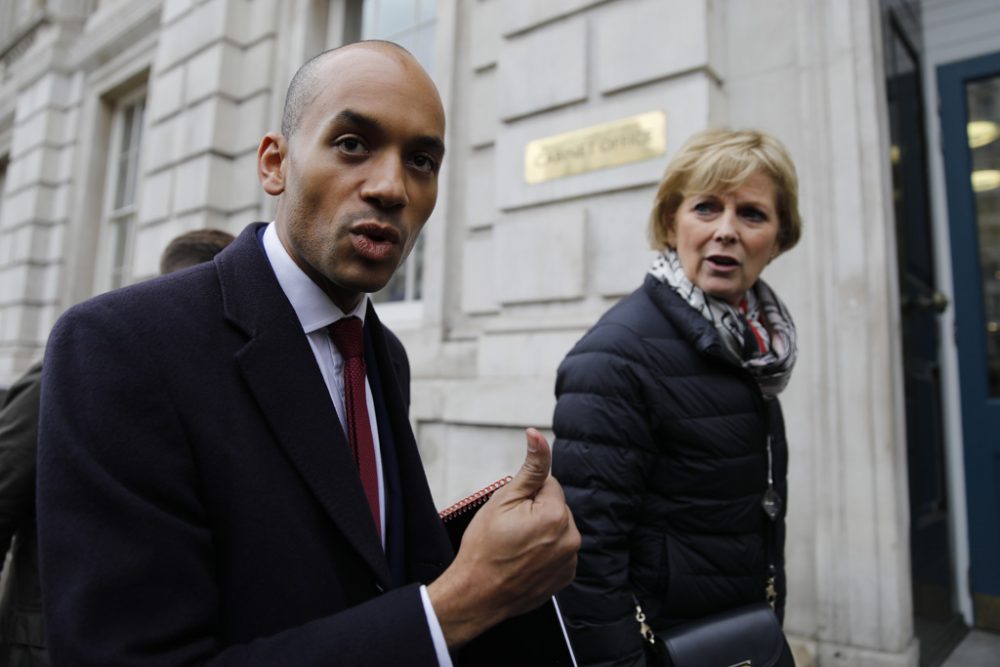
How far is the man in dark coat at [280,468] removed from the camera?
78cm

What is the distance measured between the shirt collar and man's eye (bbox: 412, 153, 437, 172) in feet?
0.92

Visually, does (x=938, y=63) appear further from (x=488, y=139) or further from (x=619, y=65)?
(x=488, y=139)

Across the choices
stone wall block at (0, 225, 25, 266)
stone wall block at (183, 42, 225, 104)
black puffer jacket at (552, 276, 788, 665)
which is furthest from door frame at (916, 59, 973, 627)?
stone wall block at (0, 225, 25, 266)

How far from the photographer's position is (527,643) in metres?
1.13

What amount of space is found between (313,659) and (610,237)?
3.19m

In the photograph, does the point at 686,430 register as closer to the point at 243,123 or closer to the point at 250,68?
the point at 243,123

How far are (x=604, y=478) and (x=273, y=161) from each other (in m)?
1.05

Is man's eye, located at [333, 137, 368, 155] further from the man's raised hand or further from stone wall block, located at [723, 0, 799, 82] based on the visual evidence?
stone wall block, located at [723, 0, 799, 82]

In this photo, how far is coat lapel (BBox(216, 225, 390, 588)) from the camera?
93 cm

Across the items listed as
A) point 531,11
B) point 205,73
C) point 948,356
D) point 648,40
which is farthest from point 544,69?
point 205,73

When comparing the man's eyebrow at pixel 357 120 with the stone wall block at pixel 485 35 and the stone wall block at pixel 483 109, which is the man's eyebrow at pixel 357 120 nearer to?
the stone wall block at pixel 483 109

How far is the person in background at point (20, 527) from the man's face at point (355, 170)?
52.0 inches

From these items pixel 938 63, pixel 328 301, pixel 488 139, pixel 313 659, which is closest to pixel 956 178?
pixel 938 63

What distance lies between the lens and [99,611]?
75 cm
